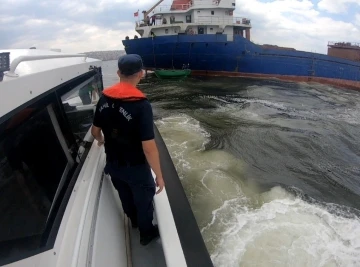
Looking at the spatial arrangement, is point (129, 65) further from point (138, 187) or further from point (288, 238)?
point (288, 238)

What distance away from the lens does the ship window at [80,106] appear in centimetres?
233

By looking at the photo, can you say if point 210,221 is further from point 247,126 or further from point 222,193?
point 247,126

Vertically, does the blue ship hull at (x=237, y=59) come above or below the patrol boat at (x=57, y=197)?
above

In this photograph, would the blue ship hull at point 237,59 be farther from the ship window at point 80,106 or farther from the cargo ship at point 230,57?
the ship window at point 80,106

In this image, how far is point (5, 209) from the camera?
1331 mm

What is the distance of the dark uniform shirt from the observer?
1532 mm

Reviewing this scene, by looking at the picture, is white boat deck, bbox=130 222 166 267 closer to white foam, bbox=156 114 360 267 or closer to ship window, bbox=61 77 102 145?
white foam, bbox=156 114 360 267

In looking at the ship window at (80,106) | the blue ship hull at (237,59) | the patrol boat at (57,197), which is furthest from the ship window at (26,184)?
the blue ship hull at (237,59)

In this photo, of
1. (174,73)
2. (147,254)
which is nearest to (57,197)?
(147,254)

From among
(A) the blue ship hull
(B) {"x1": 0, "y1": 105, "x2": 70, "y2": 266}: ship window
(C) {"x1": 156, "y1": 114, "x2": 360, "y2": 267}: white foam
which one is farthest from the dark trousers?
(A) the blue ship hull

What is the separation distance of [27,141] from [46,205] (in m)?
0.41

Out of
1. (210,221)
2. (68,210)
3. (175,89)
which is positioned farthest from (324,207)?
(175,89)

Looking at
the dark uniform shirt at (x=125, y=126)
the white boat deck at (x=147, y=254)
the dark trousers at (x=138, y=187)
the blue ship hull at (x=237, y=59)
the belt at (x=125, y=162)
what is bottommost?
the white boat deck at (x=147, y=254)

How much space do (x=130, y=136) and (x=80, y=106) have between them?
1.58m
